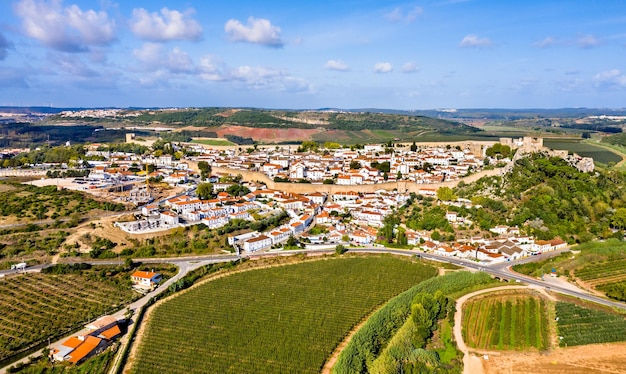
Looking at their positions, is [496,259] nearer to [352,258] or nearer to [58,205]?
[352,258]

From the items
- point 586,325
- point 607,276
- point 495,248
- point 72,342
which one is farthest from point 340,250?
point 72,342

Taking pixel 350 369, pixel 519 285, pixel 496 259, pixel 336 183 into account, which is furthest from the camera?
pixel 336 183

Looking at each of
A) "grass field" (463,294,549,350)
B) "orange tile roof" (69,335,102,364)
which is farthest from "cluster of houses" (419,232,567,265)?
"orange tile roof" (69,335,102,364)

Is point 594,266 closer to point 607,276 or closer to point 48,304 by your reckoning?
point 607,276

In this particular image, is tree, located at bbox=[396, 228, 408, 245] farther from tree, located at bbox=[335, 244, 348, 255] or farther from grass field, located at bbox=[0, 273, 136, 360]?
grass field, located at bbox=[0, 273, 136, 360]

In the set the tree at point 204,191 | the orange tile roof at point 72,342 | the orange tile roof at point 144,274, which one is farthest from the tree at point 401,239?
the orange tile roof at point 72,342

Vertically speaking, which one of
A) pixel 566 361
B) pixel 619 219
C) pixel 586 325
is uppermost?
pixel 619 219

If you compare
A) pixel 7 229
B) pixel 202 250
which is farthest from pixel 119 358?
pixel 7 229

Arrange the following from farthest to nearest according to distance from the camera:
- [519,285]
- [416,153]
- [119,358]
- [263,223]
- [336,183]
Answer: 1. [416,153]
2. [336,183]
3. [263,223]
4. [519,285]
5. [119,358]
